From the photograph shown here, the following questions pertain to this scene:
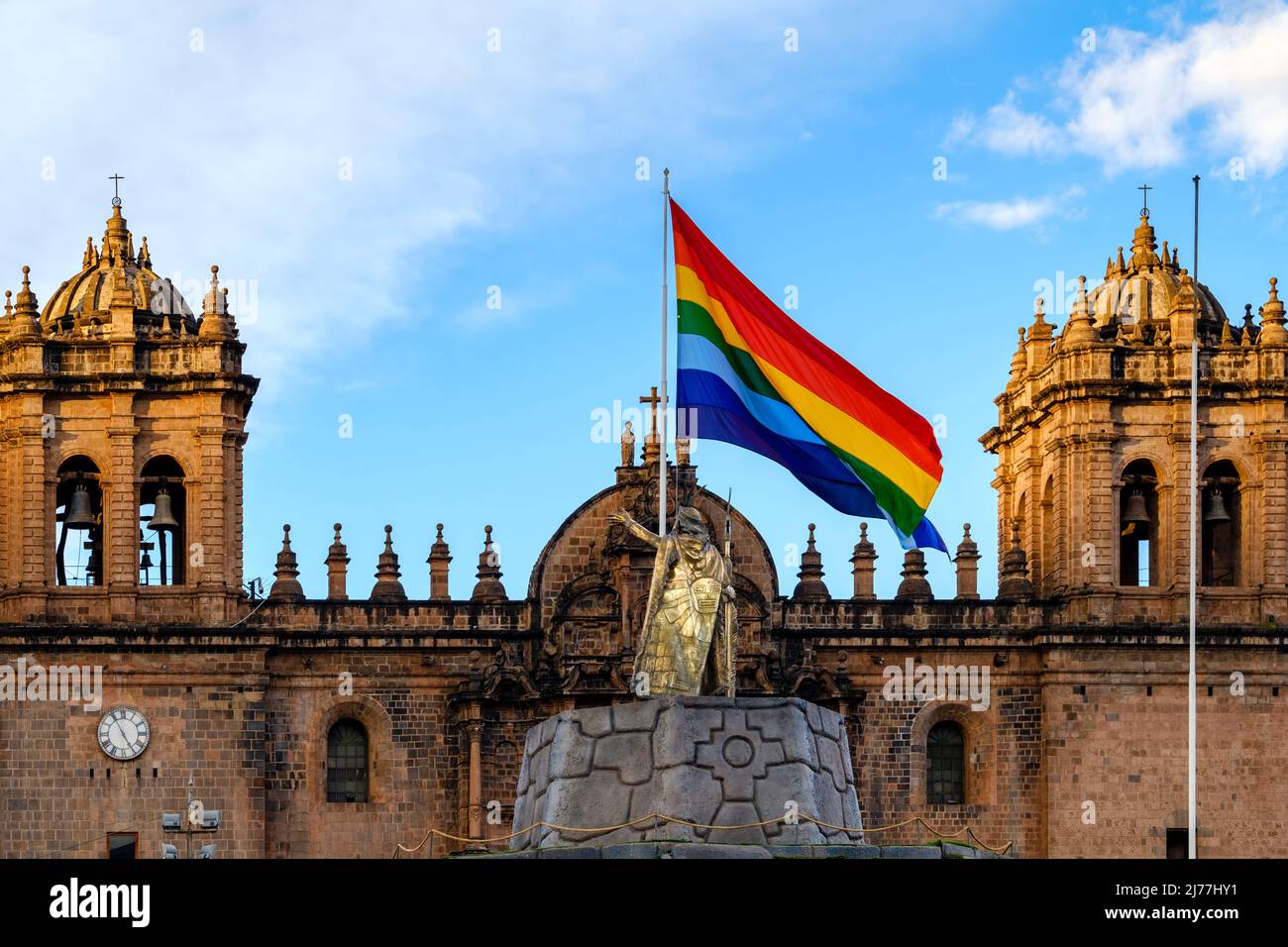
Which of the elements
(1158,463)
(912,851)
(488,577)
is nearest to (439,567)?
(488,577)

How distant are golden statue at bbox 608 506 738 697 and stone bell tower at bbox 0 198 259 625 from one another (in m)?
23.0

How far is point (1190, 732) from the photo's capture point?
57250 millimetres

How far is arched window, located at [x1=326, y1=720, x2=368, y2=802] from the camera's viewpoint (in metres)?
58.6

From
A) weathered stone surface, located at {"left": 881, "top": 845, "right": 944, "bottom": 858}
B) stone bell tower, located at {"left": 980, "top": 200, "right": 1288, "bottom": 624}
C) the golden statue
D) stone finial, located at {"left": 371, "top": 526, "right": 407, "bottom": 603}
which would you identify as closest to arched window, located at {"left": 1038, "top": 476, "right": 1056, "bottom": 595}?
stone bell tower, located at {"left": 980, "top": 200, "right": 1288, "bottom": 624}

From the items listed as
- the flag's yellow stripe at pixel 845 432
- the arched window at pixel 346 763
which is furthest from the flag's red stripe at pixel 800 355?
the arched window at pixel 346 763

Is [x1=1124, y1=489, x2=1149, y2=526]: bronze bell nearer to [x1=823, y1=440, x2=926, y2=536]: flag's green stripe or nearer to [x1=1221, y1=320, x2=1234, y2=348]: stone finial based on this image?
[x1=1221, y1=320, x2=1234, y2=348]: stone finial

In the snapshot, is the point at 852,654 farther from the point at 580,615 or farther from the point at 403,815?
the point at 403,815

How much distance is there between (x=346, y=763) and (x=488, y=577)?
16.2 ft

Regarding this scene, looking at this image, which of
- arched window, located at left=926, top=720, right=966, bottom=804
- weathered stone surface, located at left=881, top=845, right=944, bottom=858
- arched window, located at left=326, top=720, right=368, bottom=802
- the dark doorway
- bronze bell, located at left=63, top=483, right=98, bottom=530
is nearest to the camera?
weathered stone surface, located at left=881, top=845, right=944, bottom=858

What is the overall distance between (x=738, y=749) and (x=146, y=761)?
989 inches

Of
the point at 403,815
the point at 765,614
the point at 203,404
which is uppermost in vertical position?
the point at 203,404
